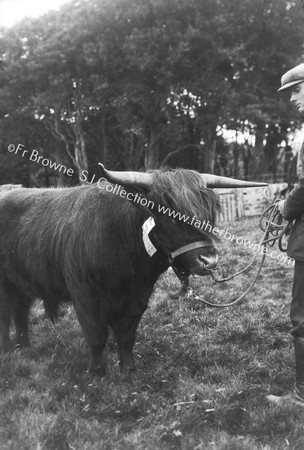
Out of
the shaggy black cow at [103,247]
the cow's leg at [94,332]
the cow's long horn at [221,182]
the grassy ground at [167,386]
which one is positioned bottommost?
the grassy ground at [167,386]

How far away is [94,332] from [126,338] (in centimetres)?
35

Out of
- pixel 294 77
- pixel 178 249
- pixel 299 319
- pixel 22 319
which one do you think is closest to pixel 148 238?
pixel 178 249

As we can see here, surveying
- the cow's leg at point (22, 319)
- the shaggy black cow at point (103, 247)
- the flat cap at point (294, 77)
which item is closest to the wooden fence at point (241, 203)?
the cow's leg at point (22, 319)

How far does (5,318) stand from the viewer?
192 inches

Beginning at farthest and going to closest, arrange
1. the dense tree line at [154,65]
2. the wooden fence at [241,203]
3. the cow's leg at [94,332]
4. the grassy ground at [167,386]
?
1. the dense tree line at [154,65]
2. the wooden fence at [241,203]
3. the cow's leg at [94,332]
4. the grassy ground at [167,386]

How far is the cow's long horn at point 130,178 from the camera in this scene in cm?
335

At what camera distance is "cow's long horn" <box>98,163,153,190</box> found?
3.35 m

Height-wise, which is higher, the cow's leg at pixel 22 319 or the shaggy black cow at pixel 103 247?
the shaggy black cow at pixel 103 247

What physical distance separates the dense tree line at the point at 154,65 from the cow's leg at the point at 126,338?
1819 centimetres

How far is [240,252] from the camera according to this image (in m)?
8.84

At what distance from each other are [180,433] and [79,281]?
1.51 metres

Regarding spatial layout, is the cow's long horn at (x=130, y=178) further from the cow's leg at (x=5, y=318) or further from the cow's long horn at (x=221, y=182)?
Result: the cow's leg at (x=5, y=318)

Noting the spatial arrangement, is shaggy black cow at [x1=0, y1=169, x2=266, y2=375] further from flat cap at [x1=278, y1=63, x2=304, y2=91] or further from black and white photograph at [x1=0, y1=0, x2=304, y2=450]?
→ flat cap at [x1=278, y1=63, x2=304, y2=91]

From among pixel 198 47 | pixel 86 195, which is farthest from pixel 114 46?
pixel 86 195
